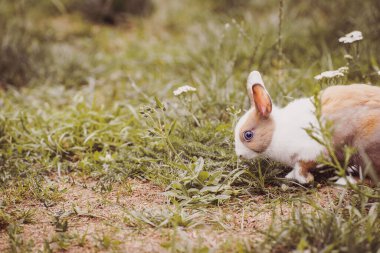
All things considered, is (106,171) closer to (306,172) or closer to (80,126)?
(80,126)

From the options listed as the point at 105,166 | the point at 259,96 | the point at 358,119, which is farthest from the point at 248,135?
the point at 105,166

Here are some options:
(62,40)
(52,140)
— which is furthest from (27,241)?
(62,40)

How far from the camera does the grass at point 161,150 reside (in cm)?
212

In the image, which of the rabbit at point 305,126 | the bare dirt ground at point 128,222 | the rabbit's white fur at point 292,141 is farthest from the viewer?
the rabbit's white fur at point 292,141

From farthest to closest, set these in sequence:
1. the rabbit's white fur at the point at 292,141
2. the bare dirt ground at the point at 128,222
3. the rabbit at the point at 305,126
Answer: the rabbit's white fur at the point at 292,141 < the rabbit at the point at 305,126 < the bare dirt ground at the point at 128,222

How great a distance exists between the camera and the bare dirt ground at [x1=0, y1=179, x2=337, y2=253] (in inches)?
82.9

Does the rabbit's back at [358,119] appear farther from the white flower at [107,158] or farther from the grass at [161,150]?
the white flower at [107,158]

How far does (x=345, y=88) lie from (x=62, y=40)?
3.98 m

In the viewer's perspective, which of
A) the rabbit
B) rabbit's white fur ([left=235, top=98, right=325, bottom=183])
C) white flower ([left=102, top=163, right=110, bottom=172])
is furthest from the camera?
white flower ([left=102, top=163, right=110, bottom=172])

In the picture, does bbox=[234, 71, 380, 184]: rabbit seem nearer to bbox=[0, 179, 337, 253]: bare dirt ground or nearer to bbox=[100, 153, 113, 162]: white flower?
bbox=[0, 179, 337, 253]: bare dirt ground

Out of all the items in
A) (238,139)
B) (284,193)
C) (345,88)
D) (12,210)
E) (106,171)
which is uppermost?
(345,88)

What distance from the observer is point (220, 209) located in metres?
2.36

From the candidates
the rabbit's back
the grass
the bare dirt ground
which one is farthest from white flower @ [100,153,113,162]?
the rabbit's back

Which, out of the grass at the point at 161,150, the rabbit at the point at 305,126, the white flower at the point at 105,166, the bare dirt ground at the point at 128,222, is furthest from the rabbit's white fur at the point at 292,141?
the white flower at the point at 105,166
